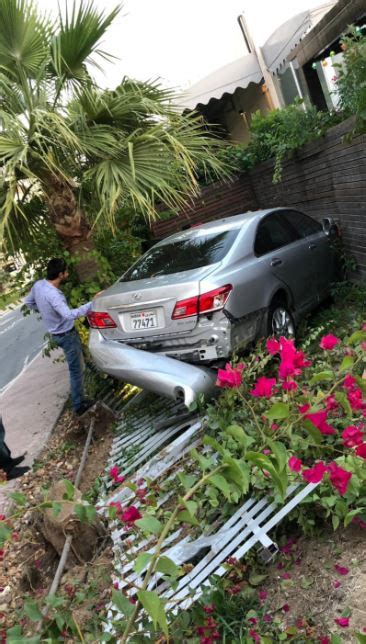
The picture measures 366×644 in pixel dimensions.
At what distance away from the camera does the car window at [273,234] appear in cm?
470

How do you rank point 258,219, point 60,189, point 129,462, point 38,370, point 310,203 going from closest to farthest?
point 129,462 → point 258,219 → point 60,189 → point 310,203 → point 38,370

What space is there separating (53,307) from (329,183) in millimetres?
3511

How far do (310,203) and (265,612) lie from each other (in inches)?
233

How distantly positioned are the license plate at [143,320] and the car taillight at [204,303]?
27 centimetres

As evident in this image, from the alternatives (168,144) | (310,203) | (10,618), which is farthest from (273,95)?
(10,618)

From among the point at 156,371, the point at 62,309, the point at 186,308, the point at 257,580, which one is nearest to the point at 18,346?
the point at 62,309

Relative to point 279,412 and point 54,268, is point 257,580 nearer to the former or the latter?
point 279,412

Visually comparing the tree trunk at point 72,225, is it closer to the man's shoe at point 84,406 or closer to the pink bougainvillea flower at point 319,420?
the man's shoe at point 84,406

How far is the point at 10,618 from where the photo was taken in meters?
2.99

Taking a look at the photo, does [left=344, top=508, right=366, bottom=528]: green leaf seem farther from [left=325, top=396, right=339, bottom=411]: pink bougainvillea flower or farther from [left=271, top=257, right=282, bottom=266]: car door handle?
[left=271, top=257, right=282, bottom=266]: car door handle

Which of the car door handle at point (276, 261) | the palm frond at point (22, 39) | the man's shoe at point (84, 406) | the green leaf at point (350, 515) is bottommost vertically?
the man's shoe at point (84, 406)

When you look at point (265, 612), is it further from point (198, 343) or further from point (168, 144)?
point (168, 144)

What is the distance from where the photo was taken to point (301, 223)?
223 inches

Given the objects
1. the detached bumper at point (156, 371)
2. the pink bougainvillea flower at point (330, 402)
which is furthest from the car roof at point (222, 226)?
the pink bougainvillea flower at point (330, 402)
